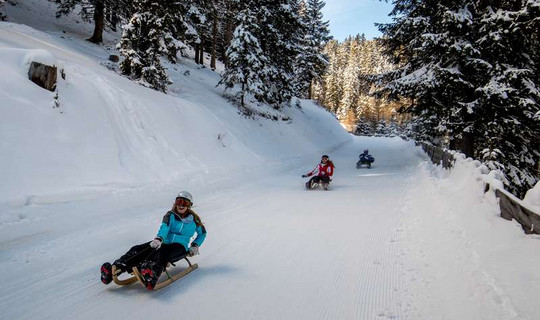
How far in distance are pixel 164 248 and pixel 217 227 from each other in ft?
7.90

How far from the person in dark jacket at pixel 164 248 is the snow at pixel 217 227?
0.30 meters

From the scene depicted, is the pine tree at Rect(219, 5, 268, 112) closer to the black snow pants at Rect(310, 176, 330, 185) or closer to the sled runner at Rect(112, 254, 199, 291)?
the black snow pants at Rect(310, 176, 330, 185)

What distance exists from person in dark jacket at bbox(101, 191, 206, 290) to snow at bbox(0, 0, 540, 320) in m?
0.30

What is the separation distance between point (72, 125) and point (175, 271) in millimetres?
6324

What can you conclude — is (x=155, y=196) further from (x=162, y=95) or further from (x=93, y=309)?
(x=162, y=95)

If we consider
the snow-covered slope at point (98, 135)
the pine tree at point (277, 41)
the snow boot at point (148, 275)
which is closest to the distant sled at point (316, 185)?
the snow-covered slope at point (98, 135)

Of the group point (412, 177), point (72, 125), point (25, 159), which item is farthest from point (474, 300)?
point (412, 177)

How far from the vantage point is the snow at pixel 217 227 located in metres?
3.98

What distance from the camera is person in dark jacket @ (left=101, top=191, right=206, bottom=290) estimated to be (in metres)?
4.13

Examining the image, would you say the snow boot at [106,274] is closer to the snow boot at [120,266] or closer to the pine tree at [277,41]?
the snow boot at [120,266]

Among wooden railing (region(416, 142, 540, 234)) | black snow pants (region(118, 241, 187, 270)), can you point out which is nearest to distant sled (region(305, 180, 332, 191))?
wooden railing (region(416, 142, 540, 234))

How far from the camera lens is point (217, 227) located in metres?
6.95

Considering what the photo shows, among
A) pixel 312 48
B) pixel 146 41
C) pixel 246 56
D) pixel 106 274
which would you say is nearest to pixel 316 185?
pixel 106 274

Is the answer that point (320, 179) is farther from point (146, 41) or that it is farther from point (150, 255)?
point (146, 41)
